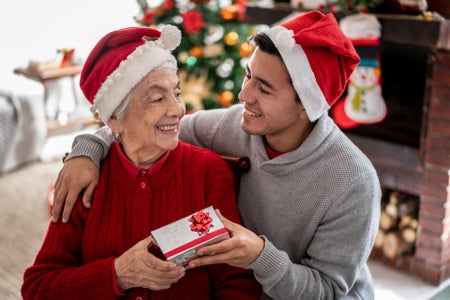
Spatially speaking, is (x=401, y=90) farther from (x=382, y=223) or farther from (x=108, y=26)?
(x=108, y=26)

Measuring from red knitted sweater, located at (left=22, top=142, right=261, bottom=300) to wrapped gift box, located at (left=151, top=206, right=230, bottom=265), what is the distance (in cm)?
23

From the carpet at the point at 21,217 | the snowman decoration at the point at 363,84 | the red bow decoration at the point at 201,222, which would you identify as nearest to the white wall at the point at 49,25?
the carpet at the point at 21,217

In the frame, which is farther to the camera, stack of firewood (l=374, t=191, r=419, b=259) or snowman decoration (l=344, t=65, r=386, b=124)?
stack of firewood (l=374, t=191, r=419, b=259)

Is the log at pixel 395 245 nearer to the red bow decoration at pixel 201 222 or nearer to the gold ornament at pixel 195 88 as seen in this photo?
the gold ornament at pixel 195 88

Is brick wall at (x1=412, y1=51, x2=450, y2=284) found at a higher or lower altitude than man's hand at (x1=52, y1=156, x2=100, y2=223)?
lower

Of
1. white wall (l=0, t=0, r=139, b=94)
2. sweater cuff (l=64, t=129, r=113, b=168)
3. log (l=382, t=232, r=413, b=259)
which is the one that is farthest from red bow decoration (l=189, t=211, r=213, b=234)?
white wall (l=0, t=0, r=139, b=94)

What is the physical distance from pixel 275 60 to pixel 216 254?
2.03 ft

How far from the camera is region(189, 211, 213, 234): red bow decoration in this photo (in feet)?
4.50

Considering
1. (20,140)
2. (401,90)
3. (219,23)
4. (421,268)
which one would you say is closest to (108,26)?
(20,140)

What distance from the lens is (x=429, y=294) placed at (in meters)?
2.76

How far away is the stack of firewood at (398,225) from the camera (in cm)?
298

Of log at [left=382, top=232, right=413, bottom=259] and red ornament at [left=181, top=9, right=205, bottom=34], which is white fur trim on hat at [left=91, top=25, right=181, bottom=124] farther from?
red ornament at [left=181, top=9, right=205, bottom=34]

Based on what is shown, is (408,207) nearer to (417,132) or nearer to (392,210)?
(392,210)

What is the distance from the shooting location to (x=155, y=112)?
1589 millimetres
